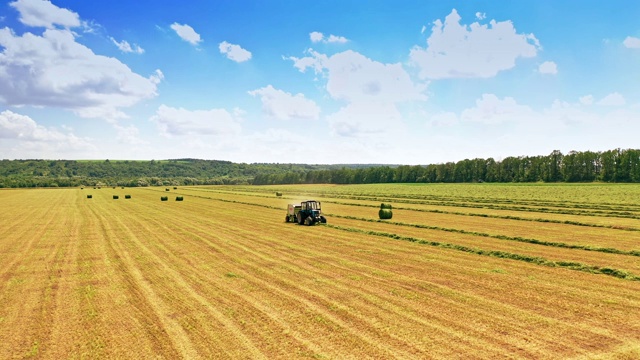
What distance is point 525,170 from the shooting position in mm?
120625

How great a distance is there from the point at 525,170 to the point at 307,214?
108 metres

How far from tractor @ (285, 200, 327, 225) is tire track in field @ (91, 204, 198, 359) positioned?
14.8 metres

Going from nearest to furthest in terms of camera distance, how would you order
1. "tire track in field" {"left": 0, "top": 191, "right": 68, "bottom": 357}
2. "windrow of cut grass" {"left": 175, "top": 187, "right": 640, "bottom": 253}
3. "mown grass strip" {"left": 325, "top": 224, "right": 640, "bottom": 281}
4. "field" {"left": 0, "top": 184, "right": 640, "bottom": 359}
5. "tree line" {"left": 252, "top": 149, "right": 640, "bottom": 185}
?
"field" {"left": 0, "top": 184, "right": 640, "bottom": 359} < "tire track in field" {"left": 0, "top": 191, "right": 68, "bottom": 357} < "mown grass strip" {"left": 325, "top": 224, "right": 640, "bottom": 281} < "windrow of cut grass" {"left": 175, "top": 187, "right": 640, "bottom": 253} < "tree line" {"left": 252, "top": 149, "right": 640, "bottom": 185}

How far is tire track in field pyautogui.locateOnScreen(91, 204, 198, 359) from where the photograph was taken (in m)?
9.18

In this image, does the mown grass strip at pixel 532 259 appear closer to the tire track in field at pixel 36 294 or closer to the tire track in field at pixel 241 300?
the tire track in field at pixel 241 300

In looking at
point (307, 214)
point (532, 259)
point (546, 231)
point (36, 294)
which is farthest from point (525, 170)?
point (36, 294)

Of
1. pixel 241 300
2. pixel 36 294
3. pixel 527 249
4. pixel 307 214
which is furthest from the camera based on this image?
pixel 307 214

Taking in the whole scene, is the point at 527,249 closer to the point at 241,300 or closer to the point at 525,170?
the point at 241,300

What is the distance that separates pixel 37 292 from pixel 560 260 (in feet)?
67.4

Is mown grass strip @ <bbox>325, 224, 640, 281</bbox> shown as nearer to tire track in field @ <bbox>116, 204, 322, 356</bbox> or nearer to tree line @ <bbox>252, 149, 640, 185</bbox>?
tire track in field @ <bbox>116, 204, 322, 356</bbox>

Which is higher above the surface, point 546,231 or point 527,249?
point 546,231

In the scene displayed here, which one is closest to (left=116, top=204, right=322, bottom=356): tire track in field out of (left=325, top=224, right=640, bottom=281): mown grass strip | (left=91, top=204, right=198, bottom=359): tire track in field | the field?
the field

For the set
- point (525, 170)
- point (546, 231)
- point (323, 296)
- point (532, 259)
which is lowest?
point (323, 296)

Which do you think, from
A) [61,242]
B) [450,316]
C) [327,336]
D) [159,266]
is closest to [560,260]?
[450,316]
